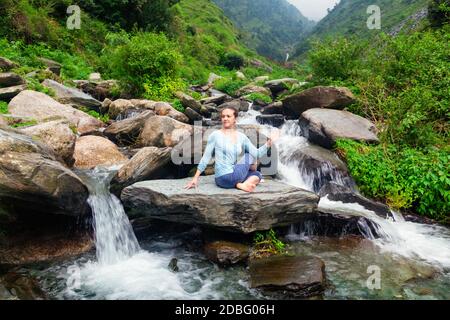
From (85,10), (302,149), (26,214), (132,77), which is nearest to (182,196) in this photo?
(26,214)

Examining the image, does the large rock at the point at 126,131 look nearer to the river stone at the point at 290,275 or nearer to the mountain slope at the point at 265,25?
the river stone at the point at 290,275

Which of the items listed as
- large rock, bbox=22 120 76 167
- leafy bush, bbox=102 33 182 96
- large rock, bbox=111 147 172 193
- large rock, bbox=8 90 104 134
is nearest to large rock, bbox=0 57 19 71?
large rock, bbox=8 90 104 134

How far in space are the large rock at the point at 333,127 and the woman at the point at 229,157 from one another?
4486 mm

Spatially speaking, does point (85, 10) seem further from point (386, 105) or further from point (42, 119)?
point (386, 105)

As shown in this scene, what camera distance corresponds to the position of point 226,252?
6.34m

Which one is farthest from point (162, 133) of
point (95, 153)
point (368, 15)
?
point (368, 15)

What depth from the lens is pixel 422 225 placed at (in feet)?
26.8

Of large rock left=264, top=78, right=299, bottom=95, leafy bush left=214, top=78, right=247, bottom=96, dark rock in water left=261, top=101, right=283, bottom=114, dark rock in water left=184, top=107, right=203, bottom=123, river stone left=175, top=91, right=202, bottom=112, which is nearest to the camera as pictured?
dark rock in water left=184, top=107, right=203, bottom=123

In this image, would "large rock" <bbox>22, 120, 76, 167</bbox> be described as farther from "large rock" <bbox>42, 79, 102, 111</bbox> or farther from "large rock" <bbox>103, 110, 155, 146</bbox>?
"large rock" <bbox>42, 79, 102, 111</bbox>

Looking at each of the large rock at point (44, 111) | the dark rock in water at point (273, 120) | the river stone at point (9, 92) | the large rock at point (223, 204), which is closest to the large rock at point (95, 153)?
the large rock at point (44, 111)

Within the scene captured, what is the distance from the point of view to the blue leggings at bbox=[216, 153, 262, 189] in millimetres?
6660

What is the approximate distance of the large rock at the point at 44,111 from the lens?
1072cm

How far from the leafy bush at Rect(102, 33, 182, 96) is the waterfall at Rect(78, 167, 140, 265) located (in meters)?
8.70

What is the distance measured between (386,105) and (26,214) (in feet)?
Result: 34.2
